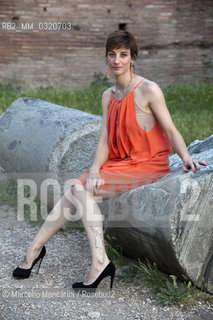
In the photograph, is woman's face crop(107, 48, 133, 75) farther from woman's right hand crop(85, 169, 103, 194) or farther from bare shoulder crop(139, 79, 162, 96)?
woman's right hand crop(85, 169, 103, 194)

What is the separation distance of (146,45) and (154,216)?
775 centimetres

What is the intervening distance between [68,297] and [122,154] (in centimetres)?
97

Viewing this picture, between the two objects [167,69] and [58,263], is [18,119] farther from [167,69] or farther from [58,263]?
[167,69]

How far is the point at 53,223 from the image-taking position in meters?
3.02

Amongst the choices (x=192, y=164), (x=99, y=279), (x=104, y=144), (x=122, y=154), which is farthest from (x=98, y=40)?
(x=99, y=279)

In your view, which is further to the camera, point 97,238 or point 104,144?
point 104,144

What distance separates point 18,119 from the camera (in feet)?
15.2

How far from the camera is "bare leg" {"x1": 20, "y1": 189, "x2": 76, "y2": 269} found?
300cm

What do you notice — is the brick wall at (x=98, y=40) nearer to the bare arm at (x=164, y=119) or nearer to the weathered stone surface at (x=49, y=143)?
the weathered stone surface at (x=49, y=143)

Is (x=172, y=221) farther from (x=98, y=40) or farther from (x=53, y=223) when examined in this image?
(x=98, y=40)

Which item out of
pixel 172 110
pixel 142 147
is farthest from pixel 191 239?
pixel 172 110

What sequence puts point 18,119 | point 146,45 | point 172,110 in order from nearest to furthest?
point 18,119 < point 172,110 < point 146,45

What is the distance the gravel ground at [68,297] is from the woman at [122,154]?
10 cm

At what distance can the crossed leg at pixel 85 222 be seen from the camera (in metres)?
2.83
